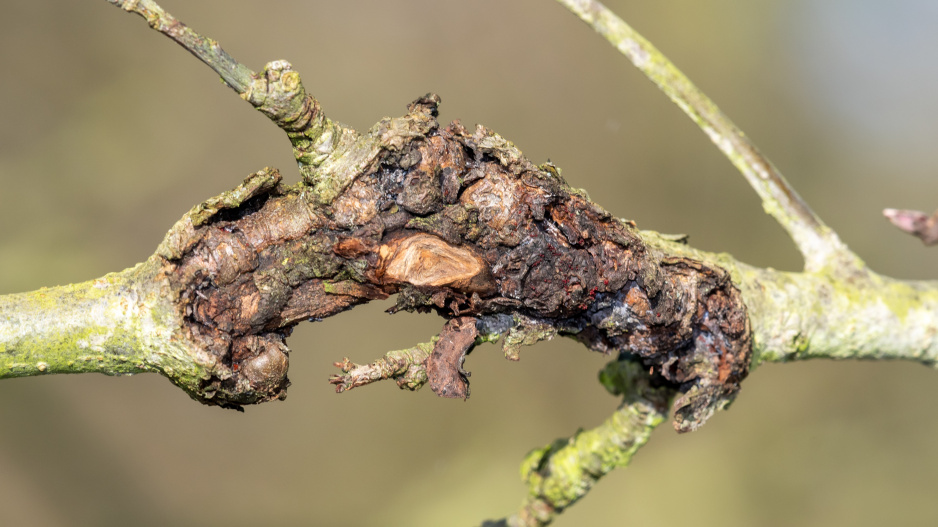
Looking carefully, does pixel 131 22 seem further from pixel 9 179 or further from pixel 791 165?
pixel 791 165

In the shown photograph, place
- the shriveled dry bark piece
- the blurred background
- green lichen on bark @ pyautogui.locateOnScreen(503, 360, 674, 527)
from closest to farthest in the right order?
1. the shriveled dry bark piece
2. green lichen on bark @ pyautogui.locateOnScreen(503, 360, 674, 527)
3. the blurred background

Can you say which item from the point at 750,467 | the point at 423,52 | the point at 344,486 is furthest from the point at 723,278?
the point at 750,467

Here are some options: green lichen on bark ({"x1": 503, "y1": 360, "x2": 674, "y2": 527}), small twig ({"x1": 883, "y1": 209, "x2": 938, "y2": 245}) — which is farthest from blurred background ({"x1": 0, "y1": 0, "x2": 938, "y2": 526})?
small twig ({"x1": 883, "y1": 209, "x2": 938, "y2": 245})

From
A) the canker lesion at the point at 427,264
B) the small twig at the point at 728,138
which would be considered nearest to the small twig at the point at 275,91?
the canker lesion at the point at 427,264

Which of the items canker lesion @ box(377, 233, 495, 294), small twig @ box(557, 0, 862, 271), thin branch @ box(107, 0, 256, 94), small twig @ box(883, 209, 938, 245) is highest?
small twig @ box(557, 0, 862, 271)

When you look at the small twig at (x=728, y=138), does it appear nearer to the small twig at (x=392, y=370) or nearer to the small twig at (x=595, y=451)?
the small twig at (x=595, y=451)

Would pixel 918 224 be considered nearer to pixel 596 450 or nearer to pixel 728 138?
pixel 728 138

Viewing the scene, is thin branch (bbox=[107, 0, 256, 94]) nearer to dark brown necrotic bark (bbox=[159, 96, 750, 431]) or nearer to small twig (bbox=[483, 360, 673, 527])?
dark brown necrotic bark (bbox=[159, 96, 750, 431])
